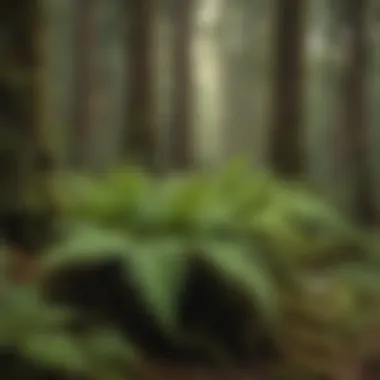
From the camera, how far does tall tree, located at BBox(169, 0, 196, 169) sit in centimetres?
344

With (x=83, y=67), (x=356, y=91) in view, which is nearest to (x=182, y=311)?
(x=356, y=91)

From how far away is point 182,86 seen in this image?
428 centimetres

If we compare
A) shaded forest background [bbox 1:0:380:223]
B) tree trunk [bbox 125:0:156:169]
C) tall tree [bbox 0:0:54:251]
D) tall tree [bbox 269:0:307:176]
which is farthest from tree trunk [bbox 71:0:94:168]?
tall tree [bbox 0:0:54:251]

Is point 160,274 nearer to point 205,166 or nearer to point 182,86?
point 205,166

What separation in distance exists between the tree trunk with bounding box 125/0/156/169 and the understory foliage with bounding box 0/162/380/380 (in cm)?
109

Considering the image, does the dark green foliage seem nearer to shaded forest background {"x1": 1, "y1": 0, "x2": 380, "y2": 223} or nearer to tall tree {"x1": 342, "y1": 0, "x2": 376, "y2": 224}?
shaded forest background {"x1": 1, "y1": 0, "x2": 380, "y2": 223}

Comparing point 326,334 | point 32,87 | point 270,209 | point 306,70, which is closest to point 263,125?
point 306,70

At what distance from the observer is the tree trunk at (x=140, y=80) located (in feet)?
11.6

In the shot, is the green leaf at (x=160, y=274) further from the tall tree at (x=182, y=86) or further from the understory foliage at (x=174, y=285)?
the tall tree at (x=182, y=86)

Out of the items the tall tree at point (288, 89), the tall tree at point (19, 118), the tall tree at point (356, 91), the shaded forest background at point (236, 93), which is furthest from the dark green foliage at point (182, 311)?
the tall tree at point (356, 91)

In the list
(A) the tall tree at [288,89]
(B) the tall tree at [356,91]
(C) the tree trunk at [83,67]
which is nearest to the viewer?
(A) the tall tree at [288,89]

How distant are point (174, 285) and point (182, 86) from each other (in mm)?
2510

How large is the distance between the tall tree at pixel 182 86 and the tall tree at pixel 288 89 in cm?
41

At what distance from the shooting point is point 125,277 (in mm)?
1941
